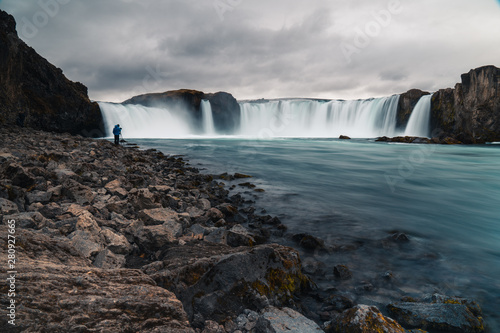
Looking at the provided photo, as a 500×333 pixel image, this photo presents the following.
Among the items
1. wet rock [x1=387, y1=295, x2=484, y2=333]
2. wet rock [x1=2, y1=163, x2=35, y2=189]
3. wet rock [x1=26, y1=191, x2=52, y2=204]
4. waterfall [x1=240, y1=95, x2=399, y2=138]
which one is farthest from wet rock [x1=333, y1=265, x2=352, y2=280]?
waterfall [x1=240, y1=95, x2=399, y2=138]

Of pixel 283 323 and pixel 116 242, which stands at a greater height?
pixel 116 242

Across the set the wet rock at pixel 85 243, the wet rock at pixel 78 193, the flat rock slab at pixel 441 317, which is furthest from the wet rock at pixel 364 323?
the wet rock at pixel 78 193

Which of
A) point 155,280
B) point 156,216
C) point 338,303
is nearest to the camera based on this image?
point 155,280

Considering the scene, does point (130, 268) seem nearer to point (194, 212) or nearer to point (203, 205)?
point (194, 212)

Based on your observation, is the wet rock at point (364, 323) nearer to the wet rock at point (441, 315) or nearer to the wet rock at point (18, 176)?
the wet rock at point (441, 315)

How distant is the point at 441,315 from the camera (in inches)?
128

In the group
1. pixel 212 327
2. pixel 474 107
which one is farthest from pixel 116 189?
pixel 474 107

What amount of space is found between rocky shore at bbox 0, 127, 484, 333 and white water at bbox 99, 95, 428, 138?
49.7m

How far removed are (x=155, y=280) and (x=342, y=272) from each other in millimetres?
3203

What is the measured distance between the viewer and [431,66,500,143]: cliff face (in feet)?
151

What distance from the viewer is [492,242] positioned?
659 centimetres

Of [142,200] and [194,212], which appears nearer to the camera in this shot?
[142,200]

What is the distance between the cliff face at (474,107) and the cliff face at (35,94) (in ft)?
202

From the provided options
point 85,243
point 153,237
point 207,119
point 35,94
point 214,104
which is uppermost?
point 214,104
